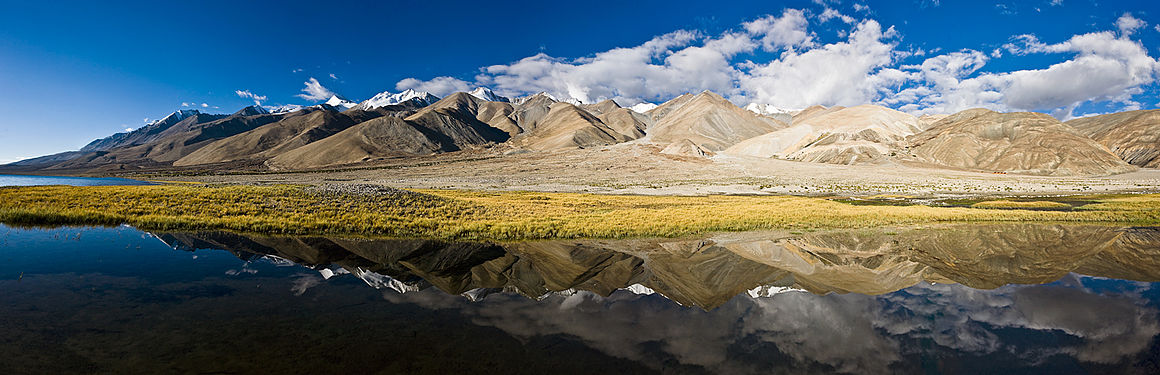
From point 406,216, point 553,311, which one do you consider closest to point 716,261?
point 553,311

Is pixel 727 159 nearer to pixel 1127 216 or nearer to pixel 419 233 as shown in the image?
pixel 1127 216

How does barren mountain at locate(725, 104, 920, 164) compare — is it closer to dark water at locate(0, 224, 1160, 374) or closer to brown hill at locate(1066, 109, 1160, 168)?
brown hill at locate(1066, 109, 1160, 168)

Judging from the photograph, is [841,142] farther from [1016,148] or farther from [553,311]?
[553,311]

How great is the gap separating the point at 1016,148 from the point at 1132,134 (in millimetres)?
64684

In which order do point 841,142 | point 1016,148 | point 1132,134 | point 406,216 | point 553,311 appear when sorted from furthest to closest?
point 841,142 < point 1132,134 < point 1016,148 < point 406,216 < point 553,311

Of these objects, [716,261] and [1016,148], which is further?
[1016,148]

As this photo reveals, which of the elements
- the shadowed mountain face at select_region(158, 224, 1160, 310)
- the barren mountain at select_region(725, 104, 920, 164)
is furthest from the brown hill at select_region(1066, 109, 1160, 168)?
the shadowed mountain face at select_region(158, 224, 1160, 310)

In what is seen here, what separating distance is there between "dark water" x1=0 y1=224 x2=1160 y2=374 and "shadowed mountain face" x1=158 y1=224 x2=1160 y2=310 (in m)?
0.16

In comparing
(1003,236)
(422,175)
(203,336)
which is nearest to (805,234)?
(1003,236)

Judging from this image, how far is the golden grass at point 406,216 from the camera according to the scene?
25188 millimetres

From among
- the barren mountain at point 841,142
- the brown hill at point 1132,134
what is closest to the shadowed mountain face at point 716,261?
the barren mountain at point 841,142

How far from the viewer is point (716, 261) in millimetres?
19188

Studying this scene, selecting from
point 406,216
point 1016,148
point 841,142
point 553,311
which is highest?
point 841,142

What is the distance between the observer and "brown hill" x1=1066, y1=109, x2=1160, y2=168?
5364 inches
